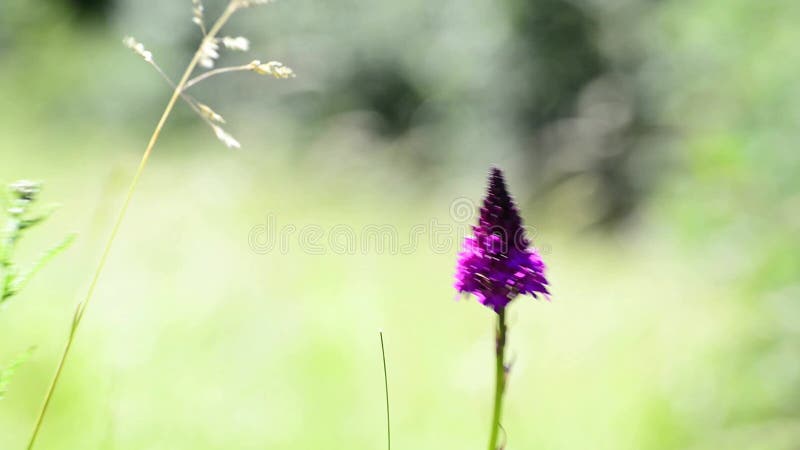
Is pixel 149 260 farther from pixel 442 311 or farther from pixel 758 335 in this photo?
pixel 758 335

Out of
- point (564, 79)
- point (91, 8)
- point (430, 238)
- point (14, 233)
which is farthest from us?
point (91, 8)

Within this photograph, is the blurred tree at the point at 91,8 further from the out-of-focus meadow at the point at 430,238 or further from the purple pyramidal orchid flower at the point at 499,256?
the purple pyramidal orchid flower at the point at 499,256

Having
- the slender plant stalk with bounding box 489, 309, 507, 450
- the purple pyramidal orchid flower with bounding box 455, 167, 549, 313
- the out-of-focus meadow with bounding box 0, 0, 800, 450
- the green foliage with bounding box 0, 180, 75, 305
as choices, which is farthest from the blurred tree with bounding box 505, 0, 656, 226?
the green foliage with bounding box 0, 180, 75, 305

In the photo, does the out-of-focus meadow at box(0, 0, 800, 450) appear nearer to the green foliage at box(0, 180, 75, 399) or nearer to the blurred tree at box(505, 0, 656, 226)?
the blurred tree at box(505, 0, 656, 226)

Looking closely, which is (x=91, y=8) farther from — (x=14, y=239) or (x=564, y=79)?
(x=14, y=239)

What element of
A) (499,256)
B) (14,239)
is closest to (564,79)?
(499,256)

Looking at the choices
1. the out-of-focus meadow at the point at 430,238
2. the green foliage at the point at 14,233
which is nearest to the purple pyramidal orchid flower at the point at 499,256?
the green foliage at the point at 14,233
